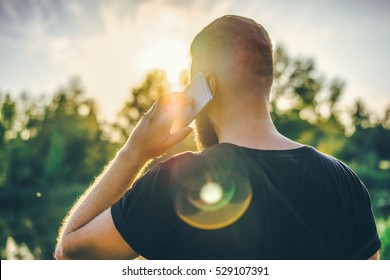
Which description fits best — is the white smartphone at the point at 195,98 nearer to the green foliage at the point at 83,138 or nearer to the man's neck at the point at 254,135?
the man's neck at the point at 254,135

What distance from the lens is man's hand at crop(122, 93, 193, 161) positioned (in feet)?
4.75

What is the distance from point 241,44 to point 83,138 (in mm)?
27702

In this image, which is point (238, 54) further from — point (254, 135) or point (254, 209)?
point (254, 209)

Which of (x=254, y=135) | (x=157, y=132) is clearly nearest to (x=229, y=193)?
(x=254, y=135)

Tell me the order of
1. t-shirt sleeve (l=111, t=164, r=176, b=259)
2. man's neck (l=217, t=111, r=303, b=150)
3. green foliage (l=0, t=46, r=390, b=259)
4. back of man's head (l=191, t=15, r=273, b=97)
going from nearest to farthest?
t-shirt sleeve (l=111, t=164, r=176, b=259) → man's neck (l=217, t=111, r=303, b=150) → back of man's head (l=191, t=15, r=273, b=97) → green foliage (l=0, t=46, r=390, b=259)

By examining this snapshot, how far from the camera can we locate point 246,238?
1.23 metres

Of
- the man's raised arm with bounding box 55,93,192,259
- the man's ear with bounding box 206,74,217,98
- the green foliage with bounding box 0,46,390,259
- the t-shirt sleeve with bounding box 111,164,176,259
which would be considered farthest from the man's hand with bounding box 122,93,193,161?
the green foliage with bounding box 0,46,390,259

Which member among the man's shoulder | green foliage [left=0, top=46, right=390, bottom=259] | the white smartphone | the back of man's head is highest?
the back of man's head

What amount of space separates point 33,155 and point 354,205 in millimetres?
27770

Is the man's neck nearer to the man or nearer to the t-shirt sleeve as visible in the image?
the man

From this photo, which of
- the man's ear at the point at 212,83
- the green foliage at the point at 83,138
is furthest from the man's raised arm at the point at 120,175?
the green foliage at the point at 83,138

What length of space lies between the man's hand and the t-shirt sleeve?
0.74 ft
